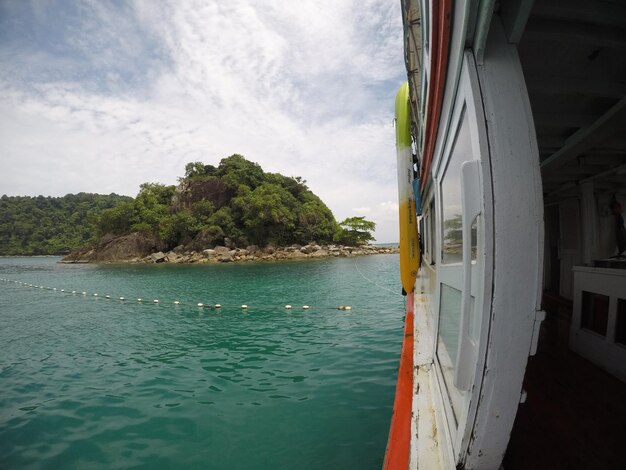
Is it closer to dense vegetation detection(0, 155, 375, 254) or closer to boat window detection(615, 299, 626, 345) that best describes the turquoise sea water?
boat window detection(615, 299, 626, 345)

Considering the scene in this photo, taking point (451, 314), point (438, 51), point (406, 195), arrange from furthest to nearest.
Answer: point (406, 195), point (451, 314), point (438, 51)

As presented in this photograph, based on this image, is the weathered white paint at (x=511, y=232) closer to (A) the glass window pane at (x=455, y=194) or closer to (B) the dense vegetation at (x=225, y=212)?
(A) the glass window pane at (x=455, y=194)

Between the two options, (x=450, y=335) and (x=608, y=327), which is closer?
(x=450, y=335)

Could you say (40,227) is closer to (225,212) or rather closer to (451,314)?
(225,212)

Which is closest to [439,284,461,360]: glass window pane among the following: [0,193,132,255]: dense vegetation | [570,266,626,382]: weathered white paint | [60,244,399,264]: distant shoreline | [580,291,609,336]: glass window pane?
[570,266,626,382]: weathered white paint

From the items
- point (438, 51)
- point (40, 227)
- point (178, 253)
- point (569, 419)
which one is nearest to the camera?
point (438, 51)

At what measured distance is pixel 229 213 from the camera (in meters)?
50.6

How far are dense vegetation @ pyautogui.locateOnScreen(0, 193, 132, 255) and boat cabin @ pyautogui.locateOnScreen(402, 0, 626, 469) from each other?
330 ft

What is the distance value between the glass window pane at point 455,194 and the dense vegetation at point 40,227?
10050 cm

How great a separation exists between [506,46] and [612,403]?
10.0ft

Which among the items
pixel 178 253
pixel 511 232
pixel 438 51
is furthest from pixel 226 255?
pixel 511 232

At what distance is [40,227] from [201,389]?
376ft

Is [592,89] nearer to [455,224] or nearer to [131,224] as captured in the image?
[455,224]

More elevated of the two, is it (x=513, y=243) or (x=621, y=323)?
(x=513, y=243)
